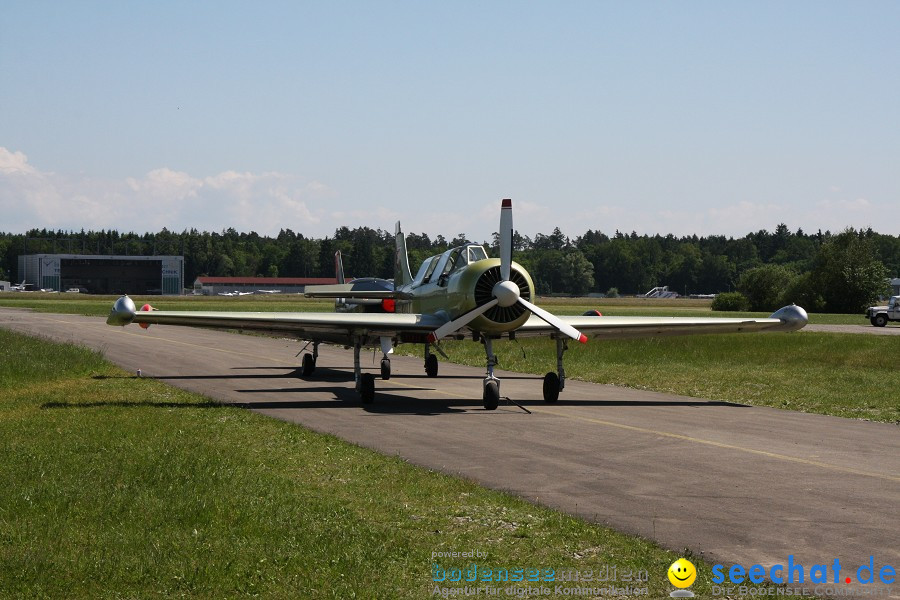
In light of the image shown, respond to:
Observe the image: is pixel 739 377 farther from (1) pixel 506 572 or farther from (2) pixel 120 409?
(1) pixel 506 572

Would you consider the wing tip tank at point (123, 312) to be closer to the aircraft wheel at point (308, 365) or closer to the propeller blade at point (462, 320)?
the propeller blade at point (462, 320)

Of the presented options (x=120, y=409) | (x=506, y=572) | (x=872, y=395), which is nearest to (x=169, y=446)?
(x=120, y=409)

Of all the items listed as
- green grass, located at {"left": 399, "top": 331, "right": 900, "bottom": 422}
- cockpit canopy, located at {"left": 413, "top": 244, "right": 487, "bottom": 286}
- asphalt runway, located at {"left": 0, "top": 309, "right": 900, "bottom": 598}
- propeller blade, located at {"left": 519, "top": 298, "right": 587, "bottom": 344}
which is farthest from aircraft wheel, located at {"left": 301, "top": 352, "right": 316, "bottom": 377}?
propeller blade, located at {"left": 519, "top": 298, "right": 587, "bottom": 344}

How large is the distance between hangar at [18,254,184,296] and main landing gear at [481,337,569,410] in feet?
580

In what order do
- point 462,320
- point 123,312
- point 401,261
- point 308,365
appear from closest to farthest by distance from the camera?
point 123,312, point 462,320, point 308,365, point 401,261

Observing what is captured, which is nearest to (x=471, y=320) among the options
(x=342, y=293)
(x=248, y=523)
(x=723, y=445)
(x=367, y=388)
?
(x=367, y=388)

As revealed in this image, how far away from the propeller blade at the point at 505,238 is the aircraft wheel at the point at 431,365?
8.55 meters

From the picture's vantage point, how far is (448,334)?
21.8 metres

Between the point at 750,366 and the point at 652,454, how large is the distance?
66.3 feet

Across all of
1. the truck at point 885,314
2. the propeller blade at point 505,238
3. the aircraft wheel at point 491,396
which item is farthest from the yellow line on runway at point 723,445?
the truck at point 885,314

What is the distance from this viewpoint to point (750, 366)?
33.7 metres

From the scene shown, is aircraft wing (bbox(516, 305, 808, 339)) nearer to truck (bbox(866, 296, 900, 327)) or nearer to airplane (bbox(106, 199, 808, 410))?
airplane (bbox(106, 199, 808, 410))

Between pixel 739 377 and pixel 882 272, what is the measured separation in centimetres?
7004

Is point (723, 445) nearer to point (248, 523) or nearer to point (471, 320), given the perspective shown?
point (471, 320)
